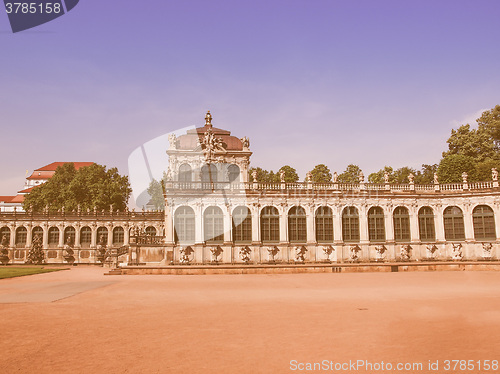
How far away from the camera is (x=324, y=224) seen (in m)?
38.9

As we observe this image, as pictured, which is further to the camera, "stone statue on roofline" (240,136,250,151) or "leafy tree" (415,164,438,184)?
"leafy tree" (415,164,438,184)

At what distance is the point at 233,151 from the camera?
4269 cm

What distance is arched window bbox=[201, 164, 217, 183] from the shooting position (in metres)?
41.9

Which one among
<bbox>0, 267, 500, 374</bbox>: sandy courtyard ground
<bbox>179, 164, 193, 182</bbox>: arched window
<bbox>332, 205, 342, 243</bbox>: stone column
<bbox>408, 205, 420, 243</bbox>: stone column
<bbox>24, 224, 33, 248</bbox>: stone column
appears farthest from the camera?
<bbox>24, 224, 33, 248</bbox>: stone column

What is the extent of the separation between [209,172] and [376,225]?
18.5m

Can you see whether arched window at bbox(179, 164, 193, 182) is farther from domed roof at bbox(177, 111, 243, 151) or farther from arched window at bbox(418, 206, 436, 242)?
arched window at bbox(418, 206, 436, 242)

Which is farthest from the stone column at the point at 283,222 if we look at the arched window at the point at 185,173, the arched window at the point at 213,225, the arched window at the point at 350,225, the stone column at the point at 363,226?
the arched window at the point at 185,173

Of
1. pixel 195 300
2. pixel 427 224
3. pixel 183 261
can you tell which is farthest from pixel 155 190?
pixel 195 300

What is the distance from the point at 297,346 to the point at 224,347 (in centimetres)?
175

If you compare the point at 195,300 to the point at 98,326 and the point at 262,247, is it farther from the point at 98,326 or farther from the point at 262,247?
the point at 262,247

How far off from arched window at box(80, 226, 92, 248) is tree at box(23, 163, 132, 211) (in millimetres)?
7780

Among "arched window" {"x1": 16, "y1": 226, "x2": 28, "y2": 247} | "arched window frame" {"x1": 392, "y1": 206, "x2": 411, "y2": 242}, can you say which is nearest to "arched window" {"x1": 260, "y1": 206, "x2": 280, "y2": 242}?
"arched window frame" {"x1": 392, "y1": 206, "x2": 411, "y2": 242}

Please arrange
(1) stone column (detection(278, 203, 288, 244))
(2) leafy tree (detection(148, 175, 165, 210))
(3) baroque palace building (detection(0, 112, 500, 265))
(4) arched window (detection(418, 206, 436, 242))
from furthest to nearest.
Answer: (2) leafy tree (detection(148, 175, 165, 210)) → (4) arched window (detection(418, 206, 436, 242)) → (1) stone column (detection(278, 203, 288, 244)) → (3) baroque palace building (detection(0, 112, 500, 265))

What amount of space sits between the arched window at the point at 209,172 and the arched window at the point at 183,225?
19.6 ft
